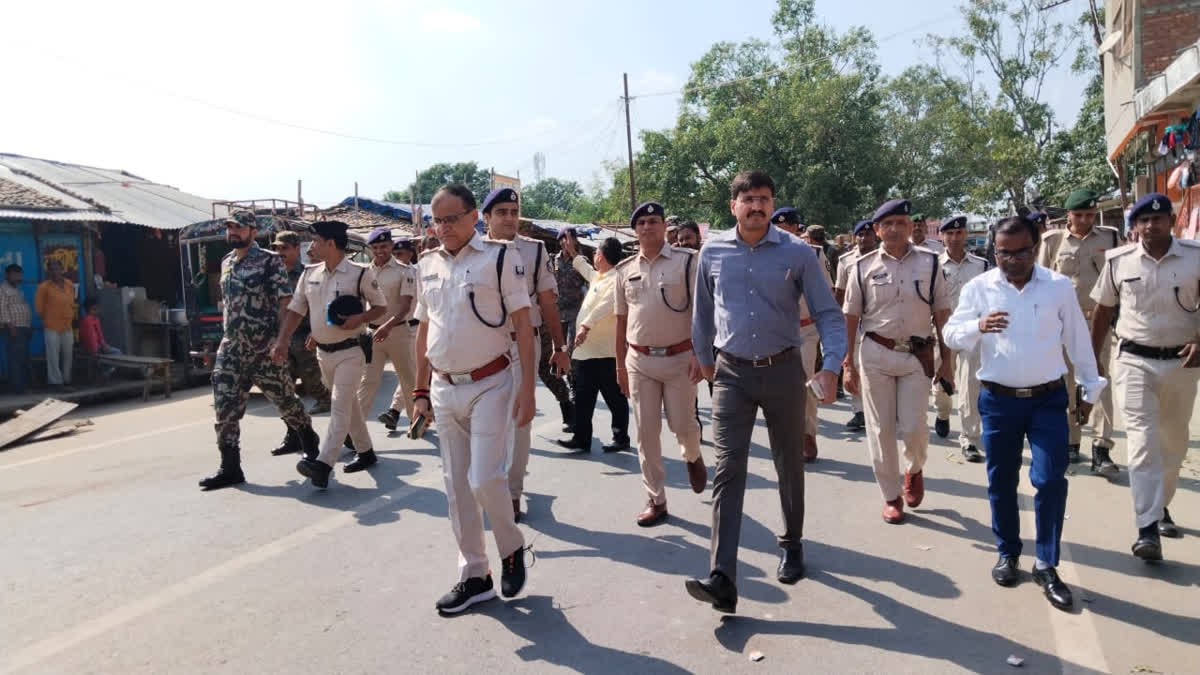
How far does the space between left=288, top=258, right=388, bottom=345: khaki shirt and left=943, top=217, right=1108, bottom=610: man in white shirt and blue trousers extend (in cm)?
452

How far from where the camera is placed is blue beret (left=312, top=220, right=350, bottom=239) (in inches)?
265

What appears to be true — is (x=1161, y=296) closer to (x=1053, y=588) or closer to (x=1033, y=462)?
(x=1033, y=462)

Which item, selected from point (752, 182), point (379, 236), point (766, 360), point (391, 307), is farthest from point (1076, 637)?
point (379, 236)

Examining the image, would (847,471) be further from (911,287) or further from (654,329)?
(654,329)

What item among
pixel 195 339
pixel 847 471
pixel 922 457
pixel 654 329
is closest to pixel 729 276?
pixel 654 329

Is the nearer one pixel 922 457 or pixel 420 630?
pixel 420 630

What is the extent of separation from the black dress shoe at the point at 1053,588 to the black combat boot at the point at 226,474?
565 centimetres

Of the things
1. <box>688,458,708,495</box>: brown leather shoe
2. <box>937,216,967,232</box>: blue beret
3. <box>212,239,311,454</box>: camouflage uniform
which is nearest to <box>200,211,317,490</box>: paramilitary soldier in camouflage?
<box>212,239,311,454</box>: camouflage uniform

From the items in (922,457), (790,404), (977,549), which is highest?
(790,404)

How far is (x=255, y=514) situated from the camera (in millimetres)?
6066

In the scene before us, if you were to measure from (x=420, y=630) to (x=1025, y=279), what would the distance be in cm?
339

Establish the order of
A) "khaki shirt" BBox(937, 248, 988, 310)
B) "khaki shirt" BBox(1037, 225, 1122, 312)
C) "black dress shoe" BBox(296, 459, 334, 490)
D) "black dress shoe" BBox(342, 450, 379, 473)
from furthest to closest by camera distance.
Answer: "khaki shirt" BBox(937, 248, 988, 310) → "black dress shoe" BBox(342, 450, 379, 473) → "khaki shirt" BBox(1037, 225, 1122, 312) → "black dress shoe" BBox(296, 459, 334, 490)

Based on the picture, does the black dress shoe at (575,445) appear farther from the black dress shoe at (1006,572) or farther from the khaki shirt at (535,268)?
the black dress shoe at (1006,572)

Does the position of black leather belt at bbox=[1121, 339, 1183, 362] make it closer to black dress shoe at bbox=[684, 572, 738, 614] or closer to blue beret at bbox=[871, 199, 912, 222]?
blue beret at bbox=[871, 199, 912, 222]
